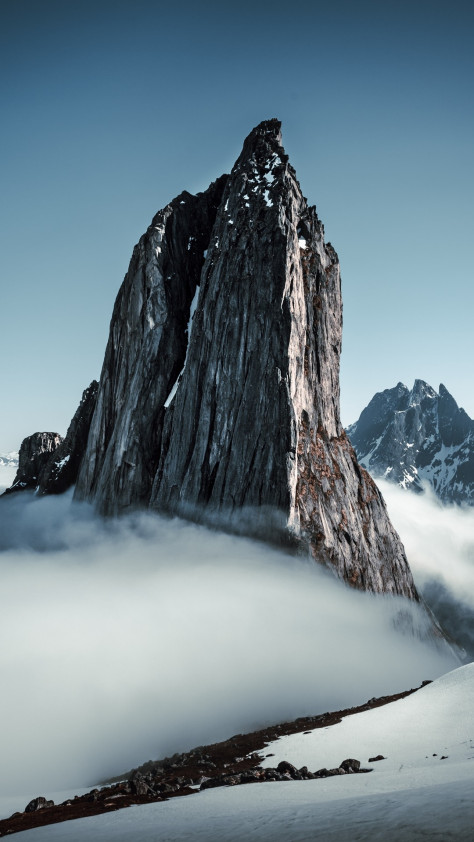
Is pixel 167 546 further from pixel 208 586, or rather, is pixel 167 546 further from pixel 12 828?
pixel 12 828

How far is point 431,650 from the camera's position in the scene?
6650cm

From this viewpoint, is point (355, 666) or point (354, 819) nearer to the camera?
point (354, 819)

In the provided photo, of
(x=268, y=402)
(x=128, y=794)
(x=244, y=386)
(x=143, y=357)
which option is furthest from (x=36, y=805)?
(x=143, y=357)

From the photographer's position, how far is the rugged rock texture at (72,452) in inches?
3191

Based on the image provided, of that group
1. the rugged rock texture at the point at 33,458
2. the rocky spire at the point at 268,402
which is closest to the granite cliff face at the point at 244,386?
the rocky spire at the point at 268,402

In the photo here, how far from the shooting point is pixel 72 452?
81.7 meters

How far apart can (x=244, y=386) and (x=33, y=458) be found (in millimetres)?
67563

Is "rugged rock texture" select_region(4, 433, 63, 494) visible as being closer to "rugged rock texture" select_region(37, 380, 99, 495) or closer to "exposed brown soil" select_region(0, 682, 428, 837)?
"rugged rock texture" select_region(37, 380, 99, 495)

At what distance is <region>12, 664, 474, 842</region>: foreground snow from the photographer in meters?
3.68

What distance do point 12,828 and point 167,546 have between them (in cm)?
4469

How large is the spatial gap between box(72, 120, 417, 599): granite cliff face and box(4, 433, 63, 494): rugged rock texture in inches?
1453

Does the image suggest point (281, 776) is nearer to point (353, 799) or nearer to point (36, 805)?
point (353, 799)

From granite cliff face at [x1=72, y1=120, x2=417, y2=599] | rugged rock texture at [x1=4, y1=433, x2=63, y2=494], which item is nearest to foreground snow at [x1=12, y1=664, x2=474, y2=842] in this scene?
granite cliff face at [x1=72, y1=120, x2=417, y2=599]

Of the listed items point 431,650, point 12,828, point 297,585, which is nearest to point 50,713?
point 12,828
